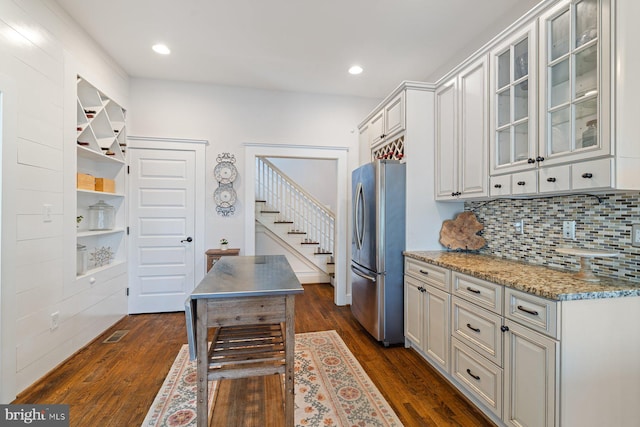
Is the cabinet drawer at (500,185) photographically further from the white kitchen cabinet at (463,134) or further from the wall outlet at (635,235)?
the wall outlet at (635,235)

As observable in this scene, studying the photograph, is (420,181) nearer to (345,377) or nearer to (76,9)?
(345,377)

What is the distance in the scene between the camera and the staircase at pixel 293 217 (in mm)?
5422

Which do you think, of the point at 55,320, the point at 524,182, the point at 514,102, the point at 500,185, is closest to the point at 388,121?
the point at 514,102

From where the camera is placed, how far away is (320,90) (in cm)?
402

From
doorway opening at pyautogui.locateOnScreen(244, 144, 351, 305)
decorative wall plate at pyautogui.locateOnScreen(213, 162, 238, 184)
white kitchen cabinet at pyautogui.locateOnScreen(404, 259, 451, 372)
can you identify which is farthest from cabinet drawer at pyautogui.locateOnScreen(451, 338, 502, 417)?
decorative wall plate at pyautogui.locateOnScreen(213, 162, 238, 184)

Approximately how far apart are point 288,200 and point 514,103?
4.12 metres

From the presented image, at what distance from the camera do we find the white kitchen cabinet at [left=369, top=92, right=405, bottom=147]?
2898mm

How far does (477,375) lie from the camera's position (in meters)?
1.88

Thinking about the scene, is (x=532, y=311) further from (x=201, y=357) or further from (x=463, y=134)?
(x=201, y=357)

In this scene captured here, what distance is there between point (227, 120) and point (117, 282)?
2419mm

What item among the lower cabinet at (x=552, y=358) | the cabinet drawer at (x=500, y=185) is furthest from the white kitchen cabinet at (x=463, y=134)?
the lower cabinet at (x=552, y=358)

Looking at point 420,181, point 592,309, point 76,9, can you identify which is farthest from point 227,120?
point 592,309

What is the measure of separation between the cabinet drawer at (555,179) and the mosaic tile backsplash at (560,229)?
348 millimetres

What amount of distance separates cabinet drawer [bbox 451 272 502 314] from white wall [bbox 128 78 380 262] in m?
2.50
